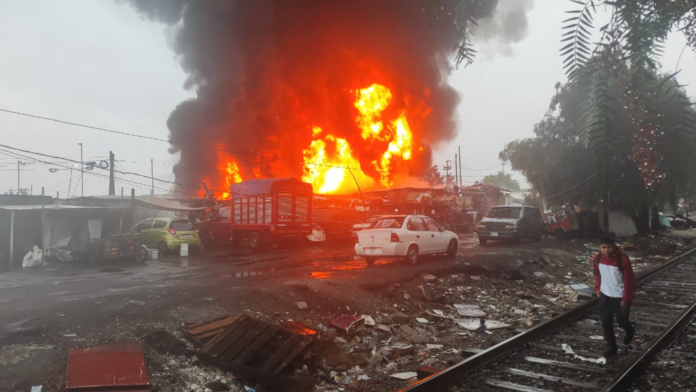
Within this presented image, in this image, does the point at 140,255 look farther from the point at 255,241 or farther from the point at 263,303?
the point at 263,303

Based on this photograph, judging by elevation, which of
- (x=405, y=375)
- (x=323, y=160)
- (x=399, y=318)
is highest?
(x=323, y=160)

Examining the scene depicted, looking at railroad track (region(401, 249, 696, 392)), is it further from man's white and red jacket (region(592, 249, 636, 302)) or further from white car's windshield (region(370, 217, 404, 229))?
white car's windshield (region(370, 217, 404, 229))

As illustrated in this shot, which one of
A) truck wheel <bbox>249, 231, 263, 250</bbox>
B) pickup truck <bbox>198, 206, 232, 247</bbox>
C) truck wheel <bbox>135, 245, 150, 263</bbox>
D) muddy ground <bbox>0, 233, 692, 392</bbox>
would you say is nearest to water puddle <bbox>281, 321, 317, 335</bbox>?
muddy ground <bbox>0, 233, 692, 392</bbox>

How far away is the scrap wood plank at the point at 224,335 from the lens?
623cm

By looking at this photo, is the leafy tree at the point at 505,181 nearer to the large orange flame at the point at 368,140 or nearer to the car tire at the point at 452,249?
the large orange flame at the point at 368,140

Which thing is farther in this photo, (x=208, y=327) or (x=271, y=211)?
(x=271, y=211)

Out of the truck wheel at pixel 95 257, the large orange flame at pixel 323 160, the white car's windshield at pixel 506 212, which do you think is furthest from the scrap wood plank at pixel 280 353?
the large orange flame at pixel 323 160

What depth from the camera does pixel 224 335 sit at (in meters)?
6.55

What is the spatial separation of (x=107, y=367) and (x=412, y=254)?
951 centimetres

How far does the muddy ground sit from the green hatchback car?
2584mm

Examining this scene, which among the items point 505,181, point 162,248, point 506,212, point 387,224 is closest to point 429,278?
point 387,224

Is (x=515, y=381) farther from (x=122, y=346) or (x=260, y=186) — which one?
(x=260, y=186)

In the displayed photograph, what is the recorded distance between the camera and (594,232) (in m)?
27.0

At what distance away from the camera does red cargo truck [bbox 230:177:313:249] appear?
66.0ft
